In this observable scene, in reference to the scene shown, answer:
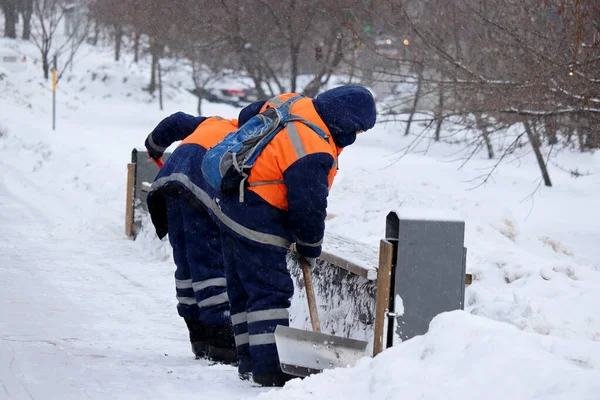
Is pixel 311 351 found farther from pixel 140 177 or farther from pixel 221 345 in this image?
pixel 140 177

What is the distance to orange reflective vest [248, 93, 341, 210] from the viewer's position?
173 inches

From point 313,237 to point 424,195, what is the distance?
6.48 metres

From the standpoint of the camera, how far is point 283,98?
189 inches

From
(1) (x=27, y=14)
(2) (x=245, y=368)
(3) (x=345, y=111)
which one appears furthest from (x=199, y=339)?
(1) (x=27, y=14)

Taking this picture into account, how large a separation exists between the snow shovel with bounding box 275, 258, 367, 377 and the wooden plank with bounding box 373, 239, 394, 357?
10 centimetres

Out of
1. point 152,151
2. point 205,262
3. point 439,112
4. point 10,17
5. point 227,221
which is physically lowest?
point 205,262

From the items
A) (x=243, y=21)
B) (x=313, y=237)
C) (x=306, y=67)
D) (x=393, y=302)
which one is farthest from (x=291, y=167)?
(x=306, y=67)

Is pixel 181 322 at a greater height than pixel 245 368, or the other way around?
pixel 245 368

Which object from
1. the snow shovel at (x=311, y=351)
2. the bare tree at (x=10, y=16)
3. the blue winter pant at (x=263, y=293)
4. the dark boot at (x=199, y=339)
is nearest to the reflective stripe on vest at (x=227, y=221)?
the blue winter pant at (x=263, y=293)

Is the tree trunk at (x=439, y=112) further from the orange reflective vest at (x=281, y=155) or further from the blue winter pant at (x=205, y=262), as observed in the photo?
the orange reflective vest at (x=281, y=155)

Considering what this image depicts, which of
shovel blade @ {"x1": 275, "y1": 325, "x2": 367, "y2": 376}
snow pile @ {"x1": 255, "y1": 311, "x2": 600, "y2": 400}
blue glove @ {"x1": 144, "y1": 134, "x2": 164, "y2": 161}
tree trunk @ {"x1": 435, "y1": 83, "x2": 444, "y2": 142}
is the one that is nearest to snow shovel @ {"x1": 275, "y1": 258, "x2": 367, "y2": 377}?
shovel blade @ {"x1": 275, "y1": 325, "x2": 367, "y2": 376}

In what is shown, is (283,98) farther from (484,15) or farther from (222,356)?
(484,15)

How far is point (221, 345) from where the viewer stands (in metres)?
5.35

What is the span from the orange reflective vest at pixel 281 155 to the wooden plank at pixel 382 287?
1.90 ft
